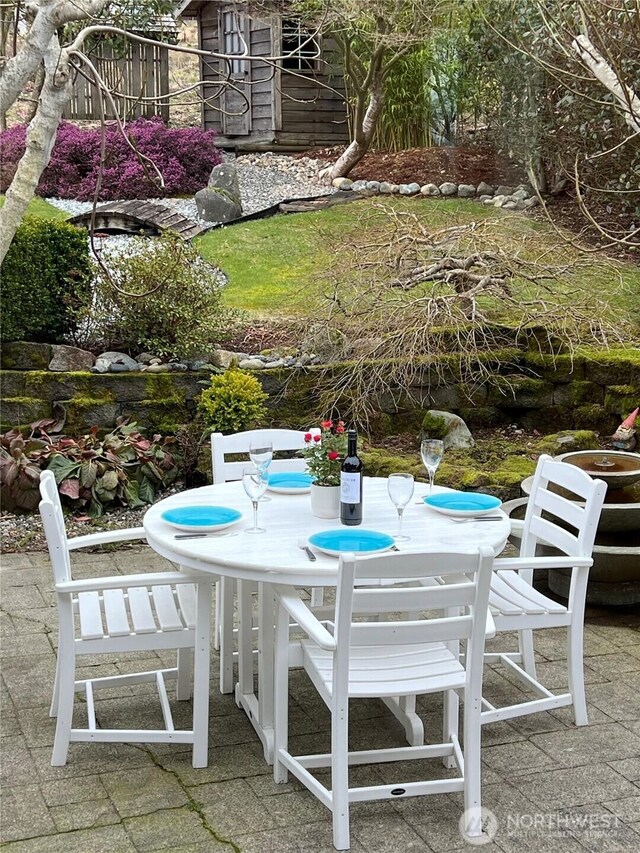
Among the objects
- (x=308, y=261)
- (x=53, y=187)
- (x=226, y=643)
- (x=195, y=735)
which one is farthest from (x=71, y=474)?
(x=53, y=187)

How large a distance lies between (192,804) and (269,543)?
0.76 m

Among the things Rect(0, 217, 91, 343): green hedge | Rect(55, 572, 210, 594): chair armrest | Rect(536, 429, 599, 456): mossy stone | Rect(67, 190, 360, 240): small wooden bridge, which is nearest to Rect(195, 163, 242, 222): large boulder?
Rect(67, 190, 360, 240): small wooden bridge

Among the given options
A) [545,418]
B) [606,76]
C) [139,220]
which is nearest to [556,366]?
[545,418]

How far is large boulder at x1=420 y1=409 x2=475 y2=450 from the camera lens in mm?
5848

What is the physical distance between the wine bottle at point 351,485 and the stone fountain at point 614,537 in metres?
1.30

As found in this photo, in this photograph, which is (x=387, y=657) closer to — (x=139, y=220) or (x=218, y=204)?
(x=139, y=220)

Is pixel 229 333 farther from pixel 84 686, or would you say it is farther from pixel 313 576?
pixel 313 576

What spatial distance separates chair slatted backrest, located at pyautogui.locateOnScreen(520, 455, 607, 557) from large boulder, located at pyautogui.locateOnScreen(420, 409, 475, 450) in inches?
91.4

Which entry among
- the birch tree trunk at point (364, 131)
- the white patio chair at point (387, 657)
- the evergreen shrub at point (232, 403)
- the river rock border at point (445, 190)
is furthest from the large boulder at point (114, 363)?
the birch tree trunk at point (364, 131)

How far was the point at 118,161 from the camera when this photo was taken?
11.3m

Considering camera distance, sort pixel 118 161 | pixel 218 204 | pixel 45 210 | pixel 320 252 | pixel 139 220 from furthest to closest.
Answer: pixel 118 161 < pixel 218 204 < pixel 45 210 < pixel 139 220 < pixel 320 252

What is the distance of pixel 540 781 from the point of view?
279 centimetres

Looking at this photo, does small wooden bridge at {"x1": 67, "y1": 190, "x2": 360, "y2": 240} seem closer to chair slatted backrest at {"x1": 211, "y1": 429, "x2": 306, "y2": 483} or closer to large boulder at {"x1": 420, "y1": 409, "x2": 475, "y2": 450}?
large boulder at {"x1": 420, "y1": 409, "x2": 475, "y2": 450}

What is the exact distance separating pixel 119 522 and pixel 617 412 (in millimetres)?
3113
